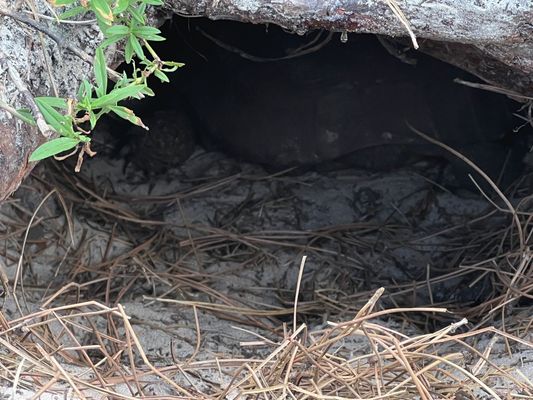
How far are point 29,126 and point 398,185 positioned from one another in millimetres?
1406

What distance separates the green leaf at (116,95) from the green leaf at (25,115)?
10 cm

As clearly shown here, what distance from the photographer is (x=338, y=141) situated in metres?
2.30

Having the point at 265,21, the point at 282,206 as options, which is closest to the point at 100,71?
the point at 265,21

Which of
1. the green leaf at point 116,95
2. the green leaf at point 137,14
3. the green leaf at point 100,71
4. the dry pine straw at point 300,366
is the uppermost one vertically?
the green leaf at point 137,14

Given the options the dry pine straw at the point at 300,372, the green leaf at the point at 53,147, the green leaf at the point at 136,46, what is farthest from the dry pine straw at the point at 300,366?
the green leaf at the point at 136,46

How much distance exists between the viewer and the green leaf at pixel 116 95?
1024 millimetres

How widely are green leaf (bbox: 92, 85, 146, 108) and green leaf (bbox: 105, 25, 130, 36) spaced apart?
84 millimetres

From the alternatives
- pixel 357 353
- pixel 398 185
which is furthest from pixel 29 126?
pixel 398 185

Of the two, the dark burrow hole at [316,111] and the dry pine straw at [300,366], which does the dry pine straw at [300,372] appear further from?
the dark burrow hole at [316,111]

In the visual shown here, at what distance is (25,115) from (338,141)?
136 centimetres

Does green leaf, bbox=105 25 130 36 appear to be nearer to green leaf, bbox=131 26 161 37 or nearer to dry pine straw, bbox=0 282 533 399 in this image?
green leaf, bbox=131 26 161 37

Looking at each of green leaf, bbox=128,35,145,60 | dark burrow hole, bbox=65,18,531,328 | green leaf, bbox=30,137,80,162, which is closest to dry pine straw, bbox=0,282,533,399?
green leaf, bbox=30,137,80,162

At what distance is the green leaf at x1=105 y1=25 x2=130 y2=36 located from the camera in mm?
1057

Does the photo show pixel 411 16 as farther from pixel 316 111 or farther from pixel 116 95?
pixel 316 111
